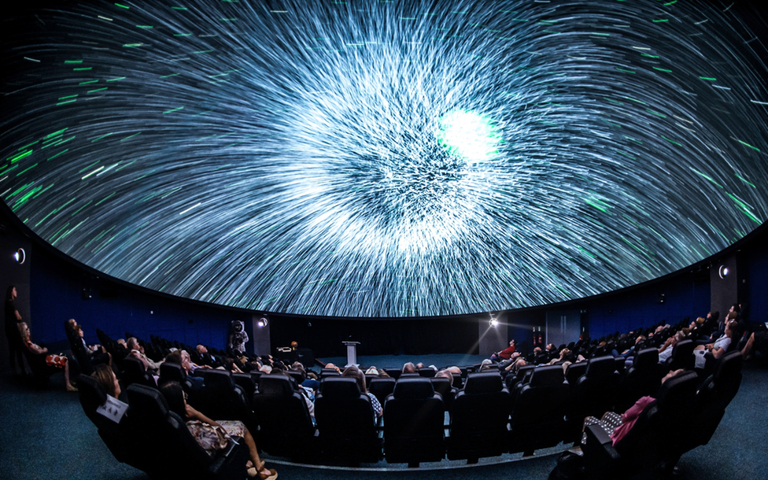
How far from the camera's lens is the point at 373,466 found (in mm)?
4316

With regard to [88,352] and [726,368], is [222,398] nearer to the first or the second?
[726,368]

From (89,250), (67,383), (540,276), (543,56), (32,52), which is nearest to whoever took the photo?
(32,52)

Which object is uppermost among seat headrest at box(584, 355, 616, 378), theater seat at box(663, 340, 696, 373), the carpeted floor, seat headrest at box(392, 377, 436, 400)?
seat headrest at box(392, 377, 436, 400)

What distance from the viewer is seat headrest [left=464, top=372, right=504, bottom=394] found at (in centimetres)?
404

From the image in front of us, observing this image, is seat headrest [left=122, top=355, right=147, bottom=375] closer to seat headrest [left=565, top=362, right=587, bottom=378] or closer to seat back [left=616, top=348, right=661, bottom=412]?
seat headrest [left=565, top=362, right=587, bottom=378]

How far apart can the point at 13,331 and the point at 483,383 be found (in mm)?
9359

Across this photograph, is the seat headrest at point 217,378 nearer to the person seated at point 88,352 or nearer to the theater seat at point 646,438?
the theater seat at point 646,438

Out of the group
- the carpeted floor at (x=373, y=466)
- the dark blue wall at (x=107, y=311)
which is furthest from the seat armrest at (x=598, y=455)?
the dark blue wall at (x=107, y=311)

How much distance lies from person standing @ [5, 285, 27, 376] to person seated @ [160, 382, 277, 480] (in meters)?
6.37

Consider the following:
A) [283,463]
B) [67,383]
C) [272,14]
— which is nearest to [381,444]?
[283,463]

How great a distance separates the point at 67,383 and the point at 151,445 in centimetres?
578

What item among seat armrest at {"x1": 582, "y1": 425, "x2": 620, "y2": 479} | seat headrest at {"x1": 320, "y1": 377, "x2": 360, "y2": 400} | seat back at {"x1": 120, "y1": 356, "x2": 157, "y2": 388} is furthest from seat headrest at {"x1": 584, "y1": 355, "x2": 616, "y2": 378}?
seat back at {"x1": 120, "y1": 356, "x2": 157, "y2": 388}

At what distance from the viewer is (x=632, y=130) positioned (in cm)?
1088

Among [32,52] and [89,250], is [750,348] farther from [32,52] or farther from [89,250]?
[89,250]
